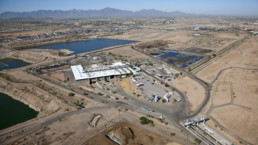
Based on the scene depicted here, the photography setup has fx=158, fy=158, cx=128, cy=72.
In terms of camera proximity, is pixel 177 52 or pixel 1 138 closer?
pixel 1 138

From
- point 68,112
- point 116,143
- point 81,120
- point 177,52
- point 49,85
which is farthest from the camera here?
point 177,52

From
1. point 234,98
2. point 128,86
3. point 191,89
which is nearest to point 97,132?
point 128,86

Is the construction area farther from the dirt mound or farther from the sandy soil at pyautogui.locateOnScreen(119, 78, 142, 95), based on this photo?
the dirt mound

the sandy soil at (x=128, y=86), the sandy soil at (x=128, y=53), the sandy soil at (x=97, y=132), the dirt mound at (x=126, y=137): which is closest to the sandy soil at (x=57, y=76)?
the sandy soil at (x=128, y=86)

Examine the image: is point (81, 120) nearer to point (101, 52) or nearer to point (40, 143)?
point (40, 143)

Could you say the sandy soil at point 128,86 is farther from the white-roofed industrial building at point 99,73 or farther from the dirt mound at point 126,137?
the dirt mound at point 126,137

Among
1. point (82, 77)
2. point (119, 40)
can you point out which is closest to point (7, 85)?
point (82, 77)

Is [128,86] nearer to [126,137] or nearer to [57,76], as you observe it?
[126,137]
